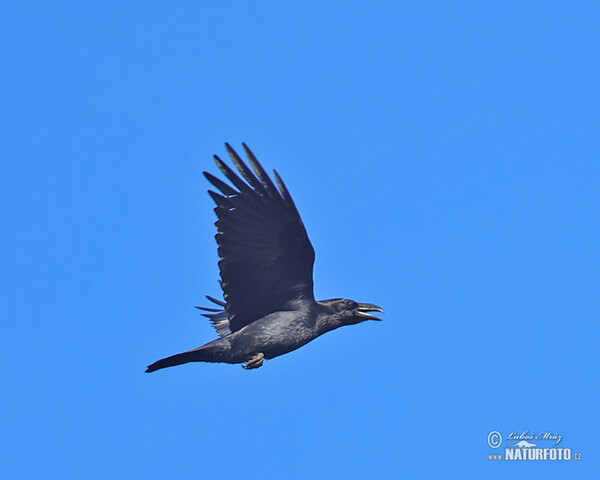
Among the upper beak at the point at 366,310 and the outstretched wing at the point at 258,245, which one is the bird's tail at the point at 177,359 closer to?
the outstretched wing at the point at 258,245

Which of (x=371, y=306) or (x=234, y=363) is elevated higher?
(x=371, y=306)

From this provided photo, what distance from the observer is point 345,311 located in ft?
63.2

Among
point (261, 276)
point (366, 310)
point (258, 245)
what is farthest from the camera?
point (366, 310)

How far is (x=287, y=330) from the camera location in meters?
18.4

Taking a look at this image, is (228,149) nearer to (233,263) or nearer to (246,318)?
(233,263)

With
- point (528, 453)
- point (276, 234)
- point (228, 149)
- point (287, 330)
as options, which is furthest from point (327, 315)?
point (528, 453)

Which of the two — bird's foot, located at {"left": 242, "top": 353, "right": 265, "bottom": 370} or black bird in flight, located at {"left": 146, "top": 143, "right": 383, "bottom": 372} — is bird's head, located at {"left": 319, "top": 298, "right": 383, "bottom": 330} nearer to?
black bird in flight, located at {"left": 146, "top": 143, "right": 383, "bottom": 372}

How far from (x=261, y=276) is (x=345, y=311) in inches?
75.8

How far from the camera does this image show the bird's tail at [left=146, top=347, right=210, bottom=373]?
18219 mm

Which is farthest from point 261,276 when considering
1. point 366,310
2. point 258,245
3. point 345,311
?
point 366,310

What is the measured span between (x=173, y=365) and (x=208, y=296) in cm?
456

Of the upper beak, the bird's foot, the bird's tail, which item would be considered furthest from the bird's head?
the bird's tail

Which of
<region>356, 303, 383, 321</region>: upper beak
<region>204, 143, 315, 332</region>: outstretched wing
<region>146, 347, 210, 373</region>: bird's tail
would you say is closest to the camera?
<region>204, 143, 315, 332</region>: outstretched wing

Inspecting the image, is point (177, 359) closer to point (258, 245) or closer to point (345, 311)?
point (258, 245)
